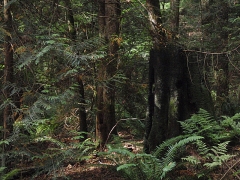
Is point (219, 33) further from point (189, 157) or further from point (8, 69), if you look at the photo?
point (8, 69)

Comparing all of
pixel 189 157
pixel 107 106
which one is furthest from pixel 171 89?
pixel 107 106

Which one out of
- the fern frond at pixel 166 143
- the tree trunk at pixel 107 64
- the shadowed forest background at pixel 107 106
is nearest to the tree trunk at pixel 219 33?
the shadowed forest background at pixel 107 106

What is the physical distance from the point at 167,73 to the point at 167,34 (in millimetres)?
905

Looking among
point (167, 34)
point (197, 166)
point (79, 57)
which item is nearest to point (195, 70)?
point (167, 34)

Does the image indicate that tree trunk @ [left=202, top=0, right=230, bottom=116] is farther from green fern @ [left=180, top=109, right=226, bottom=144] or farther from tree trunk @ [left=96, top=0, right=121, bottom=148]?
green fern @ [left=180, top=109, right=226, bottom=144]

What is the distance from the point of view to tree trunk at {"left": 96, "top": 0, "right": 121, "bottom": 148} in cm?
757

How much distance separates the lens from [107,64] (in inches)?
291

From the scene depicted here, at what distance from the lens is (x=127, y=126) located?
10461 millimetres

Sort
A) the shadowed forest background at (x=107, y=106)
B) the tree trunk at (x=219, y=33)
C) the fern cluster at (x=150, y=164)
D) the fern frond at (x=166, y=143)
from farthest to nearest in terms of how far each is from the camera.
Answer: the tree trunk at (x=219, y=33)
the fern frond at (x=166, y=143)
the shadowed forest background at (x=107, y=106)
the fern cluster at (x=150, y=164)

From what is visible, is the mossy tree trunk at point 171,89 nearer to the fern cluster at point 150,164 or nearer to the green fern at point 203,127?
the green fern at point 203,127

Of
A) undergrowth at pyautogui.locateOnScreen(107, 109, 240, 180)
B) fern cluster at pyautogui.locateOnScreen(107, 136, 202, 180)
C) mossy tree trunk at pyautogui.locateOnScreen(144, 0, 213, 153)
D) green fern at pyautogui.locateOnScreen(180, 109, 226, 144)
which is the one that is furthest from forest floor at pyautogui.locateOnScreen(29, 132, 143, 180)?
green fern at pyautogui.locateOnScreen(180, 109, 226, 144)

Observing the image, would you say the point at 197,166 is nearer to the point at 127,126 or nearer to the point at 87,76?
the point at 87,76

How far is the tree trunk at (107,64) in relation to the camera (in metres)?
7.57

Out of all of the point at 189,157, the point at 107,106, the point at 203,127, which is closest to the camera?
the point at 189,157
